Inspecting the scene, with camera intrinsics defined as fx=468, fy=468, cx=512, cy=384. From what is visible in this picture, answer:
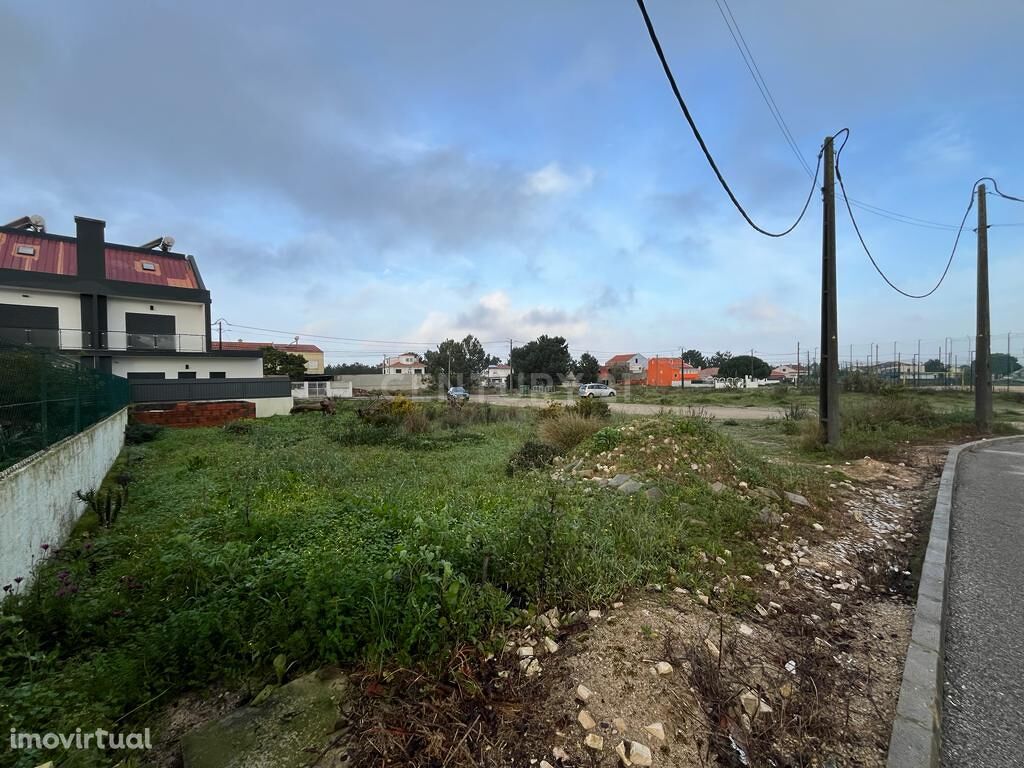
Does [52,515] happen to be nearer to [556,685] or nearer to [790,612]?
[556,685]

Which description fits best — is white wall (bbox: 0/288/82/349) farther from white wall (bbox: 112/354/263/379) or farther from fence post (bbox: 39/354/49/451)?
fence post (bbox: 39/354/49/451)

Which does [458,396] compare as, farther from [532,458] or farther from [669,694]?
[669,694]

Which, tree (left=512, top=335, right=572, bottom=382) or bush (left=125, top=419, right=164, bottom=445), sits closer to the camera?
bush (left=125, top=419, right=164, bottom=445)

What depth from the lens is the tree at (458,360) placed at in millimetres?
63625

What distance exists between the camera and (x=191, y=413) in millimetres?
15773

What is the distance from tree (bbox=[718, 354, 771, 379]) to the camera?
75.2 metres

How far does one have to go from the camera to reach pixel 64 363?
19.0 feet

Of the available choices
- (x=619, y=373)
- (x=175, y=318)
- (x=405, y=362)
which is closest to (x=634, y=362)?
(x=619, y=373)

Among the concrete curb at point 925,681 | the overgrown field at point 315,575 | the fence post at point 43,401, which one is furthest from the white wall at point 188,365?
the concrete curb at point 925,681

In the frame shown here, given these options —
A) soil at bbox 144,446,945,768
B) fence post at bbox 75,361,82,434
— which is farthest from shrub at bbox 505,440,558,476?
fence post at bbox 75,361,82,434

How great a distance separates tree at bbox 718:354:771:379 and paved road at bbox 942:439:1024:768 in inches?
2946

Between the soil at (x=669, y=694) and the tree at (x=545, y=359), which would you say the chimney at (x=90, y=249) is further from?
the tree at (x=545, y=359)

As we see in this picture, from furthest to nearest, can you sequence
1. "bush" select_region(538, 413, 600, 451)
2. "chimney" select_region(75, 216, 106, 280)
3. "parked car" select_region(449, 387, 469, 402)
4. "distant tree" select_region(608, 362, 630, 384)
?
"distant tree" select_region(608, 362, 630, 384) < "chimney" select_region(75, 216, 106, 280) < "parked car" select_region(449, 387, 469, 402) < "bush" select_region(538, 413, 600, 451)

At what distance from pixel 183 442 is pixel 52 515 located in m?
7.80
